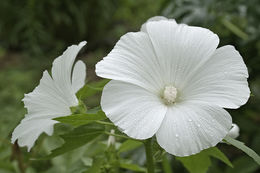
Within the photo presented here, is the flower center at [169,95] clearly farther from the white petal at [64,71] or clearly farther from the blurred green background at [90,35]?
the blurred green background at [90,35]

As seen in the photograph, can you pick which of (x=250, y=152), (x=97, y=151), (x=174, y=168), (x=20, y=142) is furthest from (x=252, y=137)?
(x=20, y=142)

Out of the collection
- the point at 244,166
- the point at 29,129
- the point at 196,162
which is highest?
the point at 29,129

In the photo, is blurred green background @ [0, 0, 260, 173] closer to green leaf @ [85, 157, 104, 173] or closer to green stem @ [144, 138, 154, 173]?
green leaf @ [85, 157, 104, 173]

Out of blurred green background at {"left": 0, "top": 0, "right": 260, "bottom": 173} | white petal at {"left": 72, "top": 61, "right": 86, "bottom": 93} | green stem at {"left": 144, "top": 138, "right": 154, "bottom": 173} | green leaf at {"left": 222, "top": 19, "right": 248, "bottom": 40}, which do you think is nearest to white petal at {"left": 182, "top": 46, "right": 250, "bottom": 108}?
green stem at {"left": 144, "top": 138, "right": 154, "bottom": 173}

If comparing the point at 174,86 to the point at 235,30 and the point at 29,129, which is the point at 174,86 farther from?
the point at 235,30

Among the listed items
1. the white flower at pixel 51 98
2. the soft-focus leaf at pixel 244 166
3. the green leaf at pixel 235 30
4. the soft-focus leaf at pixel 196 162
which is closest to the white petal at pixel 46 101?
the white flower at pixel 51 98

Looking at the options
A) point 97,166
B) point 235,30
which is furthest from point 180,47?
point 235,30

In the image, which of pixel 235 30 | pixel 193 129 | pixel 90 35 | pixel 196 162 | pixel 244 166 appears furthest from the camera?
pixel 90 35
